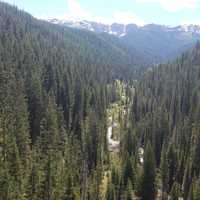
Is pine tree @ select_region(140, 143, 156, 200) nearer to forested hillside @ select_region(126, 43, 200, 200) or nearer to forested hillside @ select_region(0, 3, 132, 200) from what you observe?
forested hillside @ select_region(126, 43, 200, 200)

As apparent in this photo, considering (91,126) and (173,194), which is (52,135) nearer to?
(91,126)

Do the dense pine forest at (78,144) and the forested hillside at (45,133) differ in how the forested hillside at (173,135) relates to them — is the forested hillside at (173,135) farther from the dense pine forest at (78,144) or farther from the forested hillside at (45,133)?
the forested hillside at (45,133)

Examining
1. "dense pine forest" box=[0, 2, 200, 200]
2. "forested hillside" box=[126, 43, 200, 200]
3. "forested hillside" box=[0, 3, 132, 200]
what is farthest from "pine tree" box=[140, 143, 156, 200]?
"forested hillside" box=[0, 3, 132, 200]

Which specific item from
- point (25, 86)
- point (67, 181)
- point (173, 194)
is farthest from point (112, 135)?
point (67, 181)

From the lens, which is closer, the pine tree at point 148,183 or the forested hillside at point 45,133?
the forested hillside at point 45,133

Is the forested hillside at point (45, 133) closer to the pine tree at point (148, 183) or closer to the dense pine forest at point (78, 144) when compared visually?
the dense pine forest at point (78, 144)

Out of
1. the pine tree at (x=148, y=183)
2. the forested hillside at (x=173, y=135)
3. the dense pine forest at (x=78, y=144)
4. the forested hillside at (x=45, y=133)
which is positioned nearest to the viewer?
the forested hillside at (x=45, y=133)

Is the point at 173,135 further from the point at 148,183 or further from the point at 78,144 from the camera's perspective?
the point at 148,183

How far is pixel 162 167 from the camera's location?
9306 cm

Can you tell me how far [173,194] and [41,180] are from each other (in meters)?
30.9

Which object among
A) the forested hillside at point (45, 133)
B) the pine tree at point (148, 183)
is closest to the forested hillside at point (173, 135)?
the pine tree at point (148, 183)

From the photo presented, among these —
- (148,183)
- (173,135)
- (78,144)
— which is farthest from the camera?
(173,135)

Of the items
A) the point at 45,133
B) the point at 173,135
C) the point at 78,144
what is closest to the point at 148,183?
the point at 78,144

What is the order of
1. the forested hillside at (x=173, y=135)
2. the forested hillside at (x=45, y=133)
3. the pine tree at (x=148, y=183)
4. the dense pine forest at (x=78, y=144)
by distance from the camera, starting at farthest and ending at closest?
the forested hillside at (x=173, y=135)
the pine tree at (x=148, y=183)
the dense pine forest at (x=78, y=144)
the forested hillside at (x=45, y=133)
